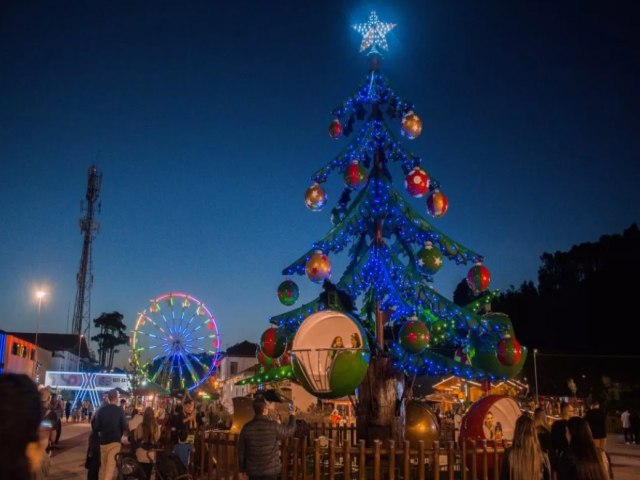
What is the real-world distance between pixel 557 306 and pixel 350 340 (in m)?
38.3

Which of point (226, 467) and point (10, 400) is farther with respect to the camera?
point (226, 467)

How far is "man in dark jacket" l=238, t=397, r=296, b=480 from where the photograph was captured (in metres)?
6.32

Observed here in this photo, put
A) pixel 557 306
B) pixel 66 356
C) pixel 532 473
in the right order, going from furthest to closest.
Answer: pixel 66 356 → pixel 557 306 → pixel 532 473

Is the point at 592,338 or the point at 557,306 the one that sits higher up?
the point at 557,306

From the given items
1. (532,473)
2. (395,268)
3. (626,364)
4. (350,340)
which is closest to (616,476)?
(395,268)

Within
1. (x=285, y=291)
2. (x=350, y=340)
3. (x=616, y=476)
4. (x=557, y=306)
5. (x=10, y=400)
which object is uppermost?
(x=557, y=306)

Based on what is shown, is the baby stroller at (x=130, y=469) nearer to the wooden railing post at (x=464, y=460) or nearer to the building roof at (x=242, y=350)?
the wooden railing post at (x=464, y=460)

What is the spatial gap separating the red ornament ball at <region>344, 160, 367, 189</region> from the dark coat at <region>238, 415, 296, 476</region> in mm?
6709

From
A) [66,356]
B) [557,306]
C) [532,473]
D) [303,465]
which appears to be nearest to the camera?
[532,473]

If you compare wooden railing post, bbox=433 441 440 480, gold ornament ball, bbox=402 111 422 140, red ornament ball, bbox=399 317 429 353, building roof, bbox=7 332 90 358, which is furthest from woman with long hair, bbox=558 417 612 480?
building roof, bbox=7 332 90 358

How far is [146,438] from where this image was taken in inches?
376

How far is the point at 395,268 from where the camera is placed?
12.1 metres

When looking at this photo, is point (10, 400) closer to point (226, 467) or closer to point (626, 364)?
point (226, 467)

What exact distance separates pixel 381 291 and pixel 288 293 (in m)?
1.97
